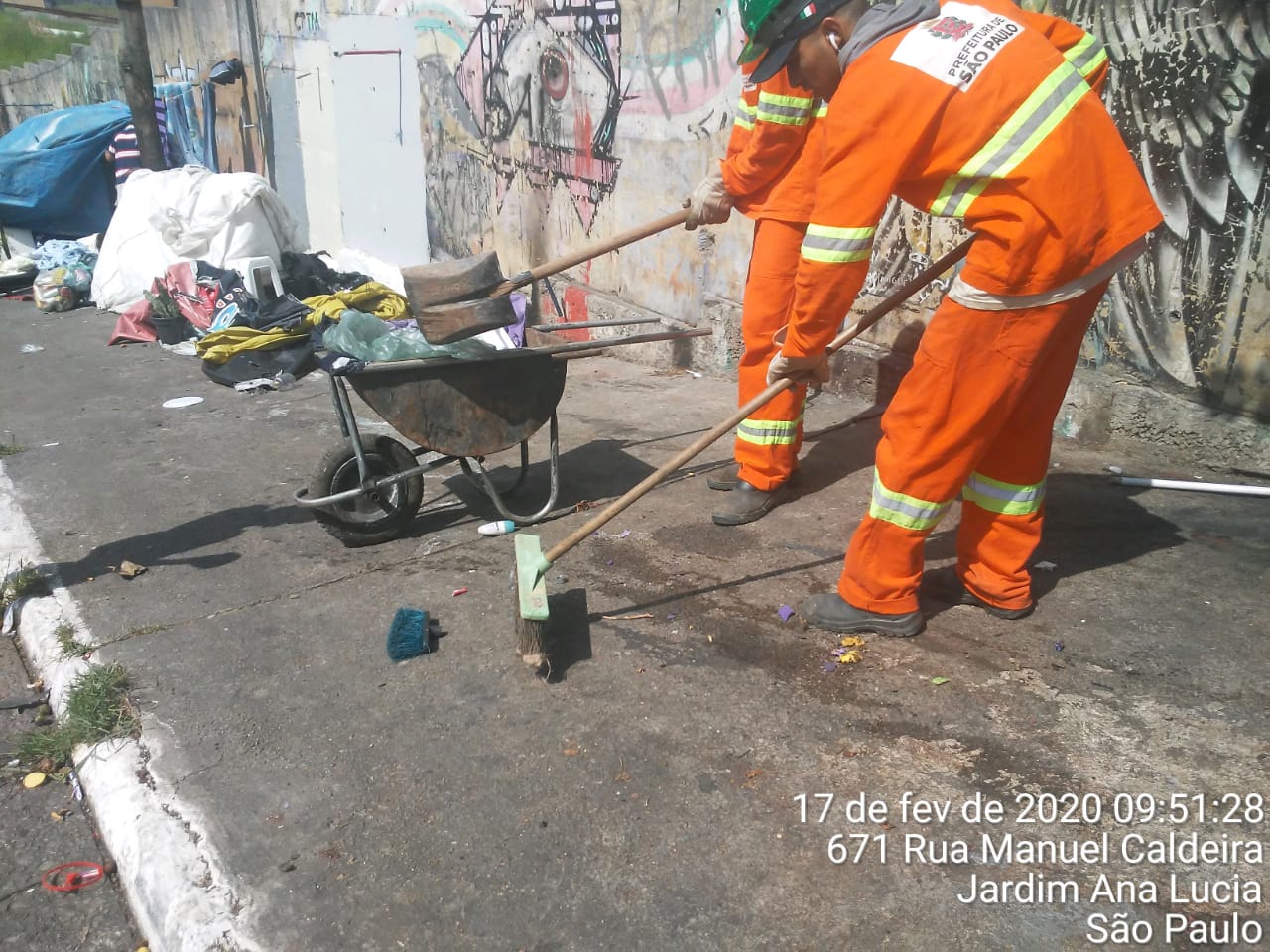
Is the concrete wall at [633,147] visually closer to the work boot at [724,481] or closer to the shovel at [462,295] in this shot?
the work boot at [724,481]

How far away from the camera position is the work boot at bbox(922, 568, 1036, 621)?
314 cm

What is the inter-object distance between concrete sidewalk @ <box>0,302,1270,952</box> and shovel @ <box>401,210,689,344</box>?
0.94m

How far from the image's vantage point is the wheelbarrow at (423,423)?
3646mm

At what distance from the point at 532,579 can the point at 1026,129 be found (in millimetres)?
1956

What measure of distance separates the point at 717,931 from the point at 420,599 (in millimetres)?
1839

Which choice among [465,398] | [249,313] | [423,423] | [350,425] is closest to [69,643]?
[350,425]

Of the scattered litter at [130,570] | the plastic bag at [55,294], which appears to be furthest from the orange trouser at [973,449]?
the plastic bag at [55,294]

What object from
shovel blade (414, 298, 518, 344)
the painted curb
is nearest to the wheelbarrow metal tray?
shovel blade (414, 298, 518, 344)

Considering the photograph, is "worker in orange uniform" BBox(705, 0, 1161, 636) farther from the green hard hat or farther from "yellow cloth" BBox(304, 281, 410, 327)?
"yellow cloth" BBox(304, 281, 410, 327)

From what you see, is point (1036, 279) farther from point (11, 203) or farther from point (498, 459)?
point (11, 203)

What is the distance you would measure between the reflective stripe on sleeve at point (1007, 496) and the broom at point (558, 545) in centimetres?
66

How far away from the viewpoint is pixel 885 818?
2.32m

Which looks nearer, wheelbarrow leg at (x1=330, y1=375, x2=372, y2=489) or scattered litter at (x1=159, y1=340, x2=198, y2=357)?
wheelbarrow leg at (x1=330, y1=375, x2=372, y2=489)

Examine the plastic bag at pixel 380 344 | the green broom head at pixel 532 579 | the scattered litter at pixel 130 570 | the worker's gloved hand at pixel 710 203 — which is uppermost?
the worker's gloved hand at pixel 710 203
